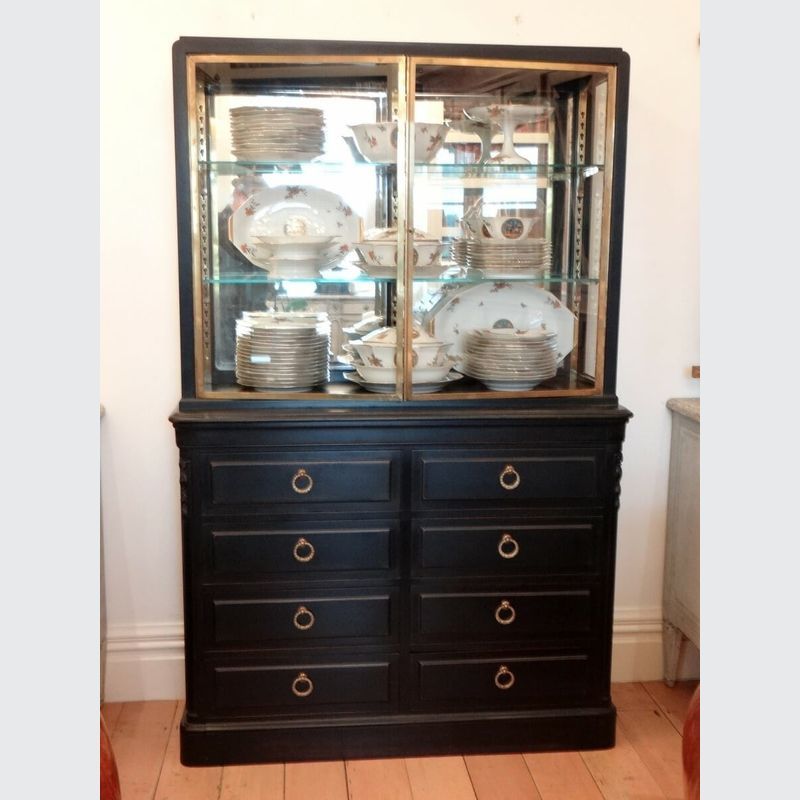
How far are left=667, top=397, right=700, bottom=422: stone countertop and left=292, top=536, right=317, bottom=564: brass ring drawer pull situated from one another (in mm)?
1092

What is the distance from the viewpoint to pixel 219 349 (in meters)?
2.37

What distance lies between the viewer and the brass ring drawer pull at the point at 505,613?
2395 mm

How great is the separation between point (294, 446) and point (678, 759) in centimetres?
128

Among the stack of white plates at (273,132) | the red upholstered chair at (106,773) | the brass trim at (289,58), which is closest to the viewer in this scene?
the red upholstered chair at (106,773)

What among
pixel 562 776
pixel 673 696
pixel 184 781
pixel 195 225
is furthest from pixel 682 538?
pixel 195 225

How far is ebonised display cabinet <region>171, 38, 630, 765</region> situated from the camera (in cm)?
229

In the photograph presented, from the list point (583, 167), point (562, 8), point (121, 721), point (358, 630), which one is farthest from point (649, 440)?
point (121, 721)

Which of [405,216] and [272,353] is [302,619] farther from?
[405,216]

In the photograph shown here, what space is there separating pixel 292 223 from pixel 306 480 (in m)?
0.66

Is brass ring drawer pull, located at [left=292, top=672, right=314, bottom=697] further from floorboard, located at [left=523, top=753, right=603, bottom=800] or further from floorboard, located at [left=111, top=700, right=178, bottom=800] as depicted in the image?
floorboard, located at [left=523, top=753, right=603, bottom=800]

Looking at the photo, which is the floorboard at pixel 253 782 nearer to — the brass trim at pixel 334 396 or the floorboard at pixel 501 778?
the floorboard at pixel 501 778

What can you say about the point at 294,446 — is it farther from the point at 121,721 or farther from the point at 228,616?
the point at 121,721

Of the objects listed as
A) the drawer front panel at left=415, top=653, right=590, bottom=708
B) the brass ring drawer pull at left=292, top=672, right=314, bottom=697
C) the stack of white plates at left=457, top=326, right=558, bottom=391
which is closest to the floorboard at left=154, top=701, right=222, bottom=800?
the brass ring drawer pull at left=292, top=672, right=314, bottom=697

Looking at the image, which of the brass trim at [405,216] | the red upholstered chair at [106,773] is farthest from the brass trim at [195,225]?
the red upholstered chair at [106,773]
